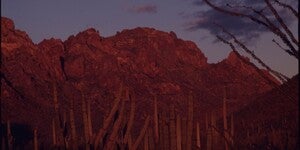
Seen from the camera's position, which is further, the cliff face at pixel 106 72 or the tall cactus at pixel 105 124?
the cliff face at pixel 106 72

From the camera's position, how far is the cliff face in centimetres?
6493

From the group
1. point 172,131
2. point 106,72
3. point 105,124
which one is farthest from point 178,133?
point 106,72

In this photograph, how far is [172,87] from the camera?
93.6 meters

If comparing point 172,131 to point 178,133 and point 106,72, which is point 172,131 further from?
point 106,72

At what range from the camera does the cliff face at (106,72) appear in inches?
2556

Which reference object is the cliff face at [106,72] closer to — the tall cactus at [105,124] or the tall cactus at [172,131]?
the tall cactus at [172,131]

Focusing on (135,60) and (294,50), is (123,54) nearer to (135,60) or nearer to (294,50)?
(135,60)

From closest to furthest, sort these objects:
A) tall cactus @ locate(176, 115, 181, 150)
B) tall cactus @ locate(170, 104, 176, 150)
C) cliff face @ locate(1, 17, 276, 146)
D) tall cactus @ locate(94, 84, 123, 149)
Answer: tall cactus @ locate(94, 84, 123, 149)
tall cactus @ locate(170, 104, 176, 150)
tall cactus @ locate(176, 115, 181, 150)
cliff face @ locate(1, 17, 276, 146)

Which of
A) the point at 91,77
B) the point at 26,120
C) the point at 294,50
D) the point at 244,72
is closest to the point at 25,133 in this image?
the point at 26,120

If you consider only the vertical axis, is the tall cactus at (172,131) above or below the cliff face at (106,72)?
below

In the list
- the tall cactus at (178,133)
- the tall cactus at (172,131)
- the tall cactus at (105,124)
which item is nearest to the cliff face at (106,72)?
the tall cactus at (178,133)

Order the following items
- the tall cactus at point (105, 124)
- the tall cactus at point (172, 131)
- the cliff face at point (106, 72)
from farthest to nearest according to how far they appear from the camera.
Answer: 1. the cliff face at point (106, 72)
2. the tall cactus at point (172, 131)
3. the tall cactus at point (105, 124)

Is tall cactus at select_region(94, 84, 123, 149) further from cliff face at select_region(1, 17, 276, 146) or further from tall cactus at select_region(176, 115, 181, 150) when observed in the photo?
cliff face at select_region(1, 17, 276, 146)

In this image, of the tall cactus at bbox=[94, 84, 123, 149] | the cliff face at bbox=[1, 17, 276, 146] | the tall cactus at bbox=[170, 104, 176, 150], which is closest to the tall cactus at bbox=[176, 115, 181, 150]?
the tall cactus at bbox=[170, 104, 176, 150]
